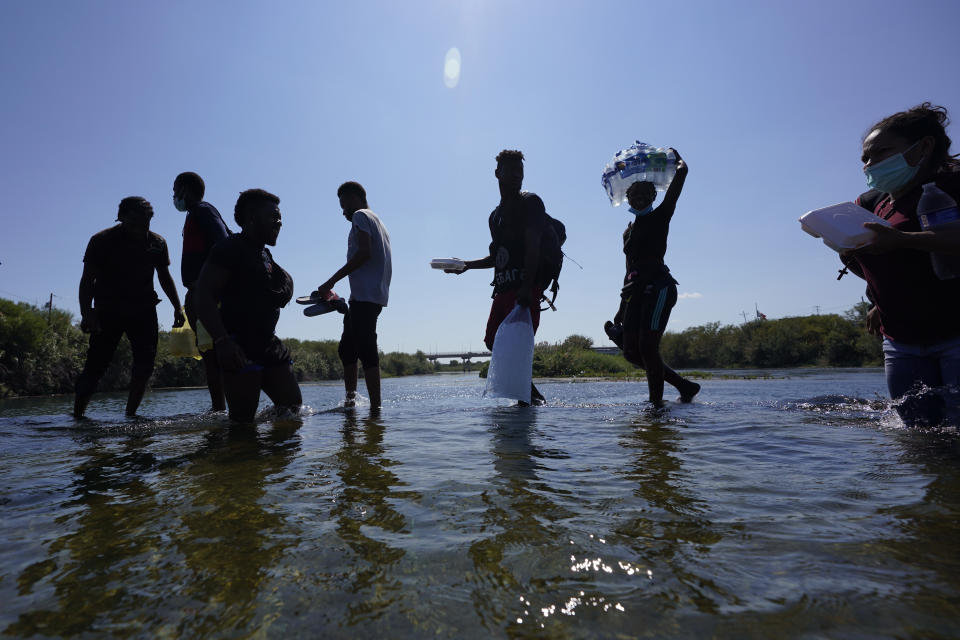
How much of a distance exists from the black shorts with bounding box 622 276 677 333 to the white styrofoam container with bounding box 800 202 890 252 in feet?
6.83

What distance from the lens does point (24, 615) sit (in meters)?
0.92

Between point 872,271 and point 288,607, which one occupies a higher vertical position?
point 872,271

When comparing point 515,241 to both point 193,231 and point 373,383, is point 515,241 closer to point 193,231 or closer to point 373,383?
point 373,383

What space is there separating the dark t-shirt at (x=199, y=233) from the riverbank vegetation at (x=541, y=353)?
5.77 metres

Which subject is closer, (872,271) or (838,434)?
(838,434)

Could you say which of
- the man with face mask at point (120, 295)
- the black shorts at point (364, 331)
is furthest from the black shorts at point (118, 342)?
the black shorts at point (364, 331)

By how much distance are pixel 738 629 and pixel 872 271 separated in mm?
3092

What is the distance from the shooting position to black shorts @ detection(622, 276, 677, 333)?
191 inches

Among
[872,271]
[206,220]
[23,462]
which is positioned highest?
[206,220]

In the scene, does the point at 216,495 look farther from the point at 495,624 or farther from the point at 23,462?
the point at 23,462

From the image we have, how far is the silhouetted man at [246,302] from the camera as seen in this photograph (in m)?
Answer: 3.50

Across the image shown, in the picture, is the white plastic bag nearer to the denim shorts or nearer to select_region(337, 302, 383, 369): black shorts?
select_region(337, 302, 383, 369): black shorts

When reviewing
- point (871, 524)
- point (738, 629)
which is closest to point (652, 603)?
point (738, 629)

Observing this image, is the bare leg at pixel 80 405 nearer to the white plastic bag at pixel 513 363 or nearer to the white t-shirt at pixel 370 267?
the white t-shirt at pixel 370 267
